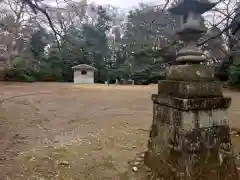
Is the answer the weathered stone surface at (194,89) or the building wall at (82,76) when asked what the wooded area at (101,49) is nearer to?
the building wall at (82,76)

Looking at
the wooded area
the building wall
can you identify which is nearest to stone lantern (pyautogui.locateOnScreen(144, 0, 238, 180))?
the wooded area

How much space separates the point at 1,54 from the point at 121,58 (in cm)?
1155

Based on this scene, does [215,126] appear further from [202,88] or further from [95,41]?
[95,41]

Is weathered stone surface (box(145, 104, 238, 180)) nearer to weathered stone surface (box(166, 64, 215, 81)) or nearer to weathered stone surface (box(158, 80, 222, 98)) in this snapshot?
weathered stone surface (box(158, 80, 222, 98))

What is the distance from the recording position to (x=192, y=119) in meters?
2.80

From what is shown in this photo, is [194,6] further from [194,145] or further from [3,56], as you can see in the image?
[3,56]

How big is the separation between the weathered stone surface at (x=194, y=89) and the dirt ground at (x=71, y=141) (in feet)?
4.25

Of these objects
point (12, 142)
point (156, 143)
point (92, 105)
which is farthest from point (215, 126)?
point (92, 105)

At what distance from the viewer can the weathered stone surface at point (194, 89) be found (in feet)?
9.39

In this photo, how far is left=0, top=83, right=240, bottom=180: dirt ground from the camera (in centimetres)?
334

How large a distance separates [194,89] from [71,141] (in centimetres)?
266

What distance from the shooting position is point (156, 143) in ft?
10.8

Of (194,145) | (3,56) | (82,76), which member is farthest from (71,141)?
(3,56)

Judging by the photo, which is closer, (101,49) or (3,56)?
(3,56)
